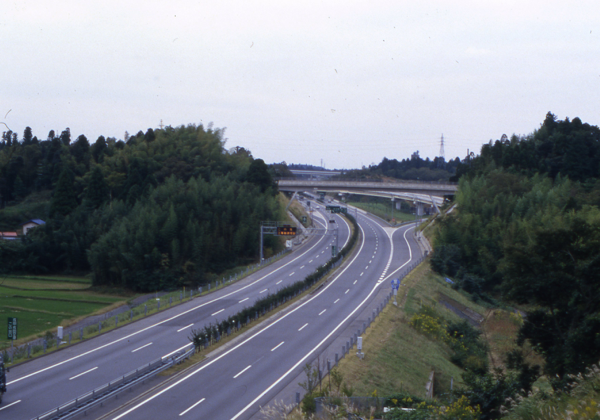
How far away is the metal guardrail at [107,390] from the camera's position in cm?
1423

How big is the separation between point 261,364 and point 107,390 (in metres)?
6.37

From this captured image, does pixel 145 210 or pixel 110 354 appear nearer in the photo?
pixel 110 354

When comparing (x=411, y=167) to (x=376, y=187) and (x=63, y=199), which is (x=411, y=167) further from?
(x=63, y=199)

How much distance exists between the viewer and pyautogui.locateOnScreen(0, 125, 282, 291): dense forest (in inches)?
2184

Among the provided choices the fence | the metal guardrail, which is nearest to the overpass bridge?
the fence

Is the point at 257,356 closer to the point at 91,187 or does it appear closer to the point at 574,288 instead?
the point at 574,288

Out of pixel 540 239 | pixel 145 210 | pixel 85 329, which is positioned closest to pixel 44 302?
pixel 145 210

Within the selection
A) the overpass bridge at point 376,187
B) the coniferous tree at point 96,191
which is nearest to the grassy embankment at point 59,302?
the coniferous tree at point 96,191

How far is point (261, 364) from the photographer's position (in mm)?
20938

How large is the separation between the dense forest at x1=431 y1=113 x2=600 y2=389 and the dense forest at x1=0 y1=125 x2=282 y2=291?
22.5 meters

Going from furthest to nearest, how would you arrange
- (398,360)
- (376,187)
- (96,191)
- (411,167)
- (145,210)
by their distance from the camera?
(411,167) < (96,191) < (376,187) < (145,210) < (398,360)

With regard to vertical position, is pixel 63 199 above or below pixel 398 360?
above

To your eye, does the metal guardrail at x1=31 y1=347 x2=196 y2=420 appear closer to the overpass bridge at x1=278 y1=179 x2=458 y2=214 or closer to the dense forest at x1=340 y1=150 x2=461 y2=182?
the overpass bridge at x1=278 y1=179 x2=458 y2=214

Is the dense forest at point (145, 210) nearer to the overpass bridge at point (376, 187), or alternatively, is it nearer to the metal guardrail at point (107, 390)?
the overpass bridge at point (376, 187)
